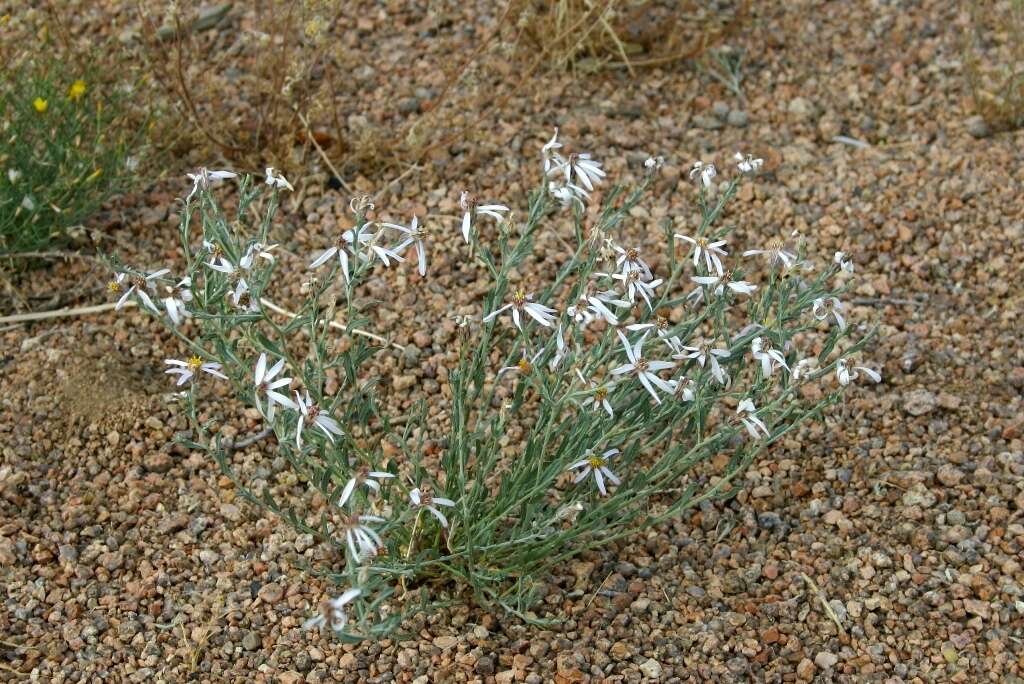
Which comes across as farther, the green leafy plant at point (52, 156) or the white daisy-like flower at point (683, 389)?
the green leafy plant at point (52, 156)

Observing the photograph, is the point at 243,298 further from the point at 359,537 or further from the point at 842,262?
the point at 842,262

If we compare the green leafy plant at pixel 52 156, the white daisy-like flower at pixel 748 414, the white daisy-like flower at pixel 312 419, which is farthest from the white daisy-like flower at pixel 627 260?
the green leafy plant at pixel 52 156

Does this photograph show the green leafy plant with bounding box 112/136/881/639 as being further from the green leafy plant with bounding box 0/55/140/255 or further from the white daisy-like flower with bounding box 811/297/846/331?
the green leafy plant with bounding box 0/55/140/255

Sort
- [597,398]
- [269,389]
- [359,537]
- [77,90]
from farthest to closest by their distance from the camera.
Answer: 1. [77,90]
2. [597,398]
3. [269,389]
4. [359,537]

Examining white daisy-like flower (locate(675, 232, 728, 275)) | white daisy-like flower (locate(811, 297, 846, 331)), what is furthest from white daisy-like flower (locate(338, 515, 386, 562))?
white daisy-like flower (locate(811, 297, 846, 331))

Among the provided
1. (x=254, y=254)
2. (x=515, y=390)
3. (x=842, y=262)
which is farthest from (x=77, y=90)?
(x=842, y=262)

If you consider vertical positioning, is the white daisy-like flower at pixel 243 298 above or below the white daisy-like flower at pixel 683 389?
above

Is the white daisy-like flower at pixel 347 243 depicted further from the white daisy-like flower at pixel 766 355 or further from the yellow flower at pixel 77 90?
the yellow flower at pixel 77 90
